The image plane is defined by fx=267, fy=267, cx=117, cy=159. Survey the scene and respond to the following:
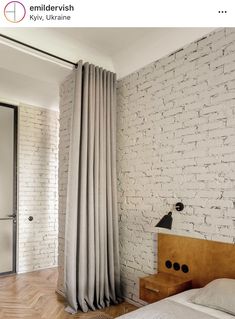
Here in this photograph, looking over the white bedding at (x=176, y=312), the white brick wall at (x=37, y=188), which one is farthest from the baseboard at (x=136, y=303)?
the white brick wall at (x=37, y=188)

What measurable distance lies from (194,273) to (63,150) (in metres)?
1.86

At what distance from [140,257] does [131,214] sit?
443mm

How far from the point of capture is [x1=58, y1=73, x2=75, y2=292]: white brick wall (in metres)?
2.98

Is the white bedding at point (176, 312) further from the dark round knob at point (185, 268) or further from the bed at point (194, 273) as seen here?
the dark round knob at point (185, 268)

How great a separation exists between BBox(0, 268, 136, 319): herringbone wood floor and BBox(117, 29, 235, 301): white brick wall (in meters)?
0.67

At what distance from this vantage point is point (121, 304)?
2787 mm

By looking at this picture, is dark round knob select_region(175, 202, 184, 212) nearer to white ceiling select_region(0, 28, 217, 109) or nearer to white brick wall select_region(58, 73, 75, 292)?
white brick wall select_region(58, 73, 75, 292)

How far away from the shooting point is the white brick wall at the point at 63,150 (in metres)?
2.98

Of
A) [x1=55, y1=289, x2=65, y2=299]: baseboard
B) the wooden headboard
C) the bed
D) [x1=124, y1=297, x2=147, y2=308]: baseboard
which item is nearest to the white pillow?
the bed

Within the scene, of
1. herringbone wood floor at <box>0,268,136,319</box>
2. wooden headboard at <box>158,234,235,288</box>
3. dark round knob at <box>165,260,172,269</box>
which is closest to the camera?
wooden headboard at <box>158,234,235,288</box>

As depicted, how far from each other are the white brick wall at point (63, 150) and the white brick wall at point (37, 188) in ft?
3.93

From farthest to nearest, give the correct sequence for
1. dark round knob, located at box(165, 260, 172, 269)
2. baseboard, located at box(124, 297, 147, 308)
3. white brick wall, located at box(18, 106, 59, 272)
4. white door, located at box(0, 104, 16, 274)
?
white brick wall, located at box(18, 106, 59, 272)
white door, located at box(0, 104, 16, 274)
baseboard, located at box(124, 297, 147, 308)
dark round knob, located at box(165, 260, 172, 269)
